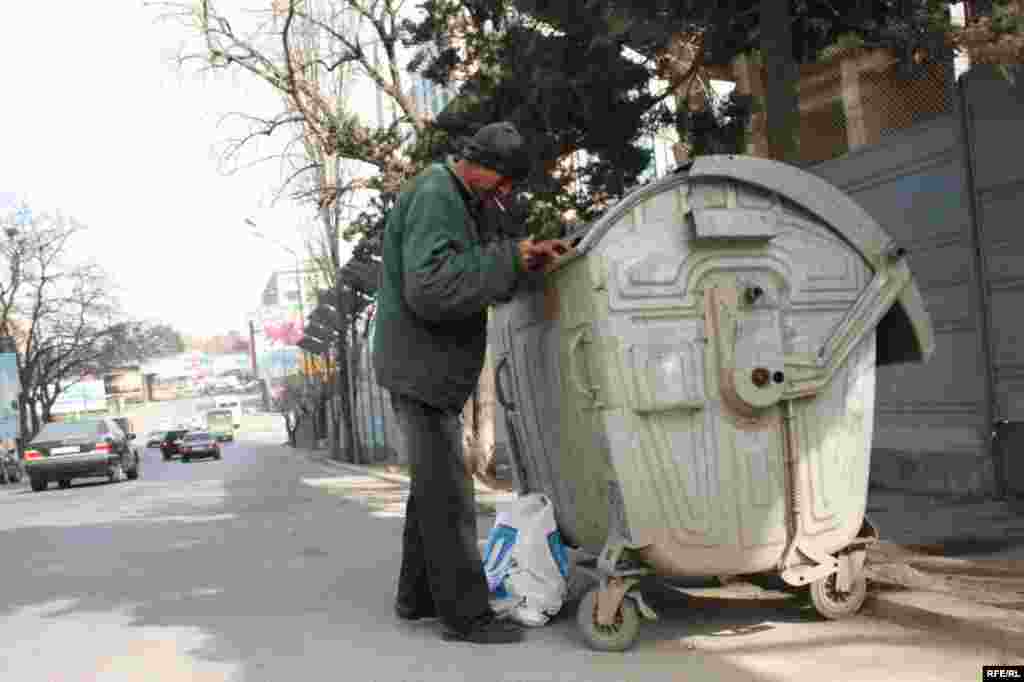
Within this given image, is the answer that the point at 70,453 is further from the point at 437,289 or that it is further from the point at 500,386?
the point at 437,289

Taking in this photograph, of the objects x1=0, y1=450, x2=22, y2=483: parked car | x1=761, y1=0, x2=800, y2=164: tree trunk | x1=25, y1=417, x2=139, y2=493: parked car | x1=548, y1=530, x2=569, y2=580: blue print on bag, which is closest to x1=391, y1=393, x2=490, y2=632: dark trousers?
x1=548, y1=530, x2=569, y2=580: blue print on bag

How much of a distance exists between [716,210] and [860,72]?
524 cm

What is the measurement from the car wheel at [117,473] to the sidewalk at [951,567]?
803 inches

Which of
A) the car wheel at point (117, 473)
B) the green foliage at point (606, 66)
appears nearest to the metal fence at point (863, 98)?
the green foliage at point (606, 66)

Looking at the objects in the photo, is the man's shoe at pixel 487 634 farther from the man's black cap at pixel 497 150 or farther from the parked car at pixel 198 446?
the parked car at pixel 198 446

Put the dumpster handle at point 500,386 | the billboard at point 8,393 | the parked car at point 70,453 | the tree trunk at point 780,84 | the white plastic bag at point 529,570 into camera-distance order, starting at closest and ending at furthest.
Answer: the white plastic bag at point 529,570
the dumpster handle at point 500,386
the tree trunk at point 780,84
the parked car at point 70,453
the billboard at point 8,393

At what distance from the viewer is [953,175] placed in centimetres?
824

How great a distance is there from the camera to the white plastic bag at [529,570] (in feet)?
15.6

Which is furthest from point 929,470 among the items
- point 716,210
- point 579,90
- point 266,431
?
point 266,431

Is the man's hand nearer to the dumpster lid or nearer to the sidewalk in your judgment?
the dumpster lid

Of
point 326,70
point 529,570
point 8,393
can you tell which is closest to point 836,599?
point 529,570

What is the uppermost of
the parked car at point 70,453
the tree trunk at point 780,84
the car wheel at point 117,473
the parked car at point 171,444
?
the tree trunk at point 780,84

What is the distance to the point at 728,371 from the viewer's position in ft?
14.3

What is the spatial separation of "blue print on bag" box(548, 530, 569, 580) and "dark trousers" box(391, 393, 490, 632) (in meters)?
0.40
